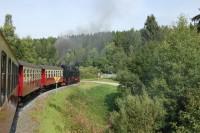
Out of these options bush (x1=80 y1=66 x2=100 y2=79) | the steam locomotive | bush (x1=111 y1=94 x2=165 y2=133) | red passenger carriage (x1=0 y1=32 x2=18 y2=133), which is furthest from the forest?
bush (x1=80 y1=66 x2=100 y2=79)

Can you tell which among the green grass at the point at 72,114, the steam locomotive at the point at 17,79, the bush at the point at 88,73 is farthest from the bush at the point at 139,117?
the bush at the point at 88,73

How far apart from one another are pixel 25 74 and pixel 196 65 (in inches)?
860

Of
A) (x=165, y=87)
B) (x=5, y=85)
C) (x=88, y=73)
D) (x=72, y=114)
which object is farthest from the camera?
(x=88, y=73)

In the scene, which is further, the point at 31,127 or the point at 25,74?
the point at 25,74

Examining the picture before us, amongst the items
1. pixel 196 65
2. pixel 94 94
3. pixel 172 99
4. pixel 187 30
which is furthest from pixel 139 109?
pixel 94 94

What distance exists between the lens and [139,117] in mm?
36875

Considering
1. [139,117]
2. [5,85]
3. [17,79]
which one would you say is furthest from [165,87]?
[5,85]

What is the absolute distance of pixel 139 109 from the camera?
122 feet

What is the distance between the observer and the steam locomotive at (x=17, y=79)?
1087 cm

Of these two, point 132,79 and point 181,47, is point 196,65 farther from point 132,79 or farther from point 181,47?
point 132,79

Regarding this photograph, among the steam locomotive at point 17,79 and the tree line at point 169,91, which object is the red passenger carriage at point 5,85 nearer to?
the steam locomotive at point 17,79

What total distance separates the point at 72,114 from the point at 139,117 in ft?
19.3

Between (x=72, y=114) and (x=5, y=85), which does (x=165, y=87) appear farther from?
(x=5, y=85)

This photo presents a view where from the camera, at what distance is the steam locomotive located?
10.9 metres
